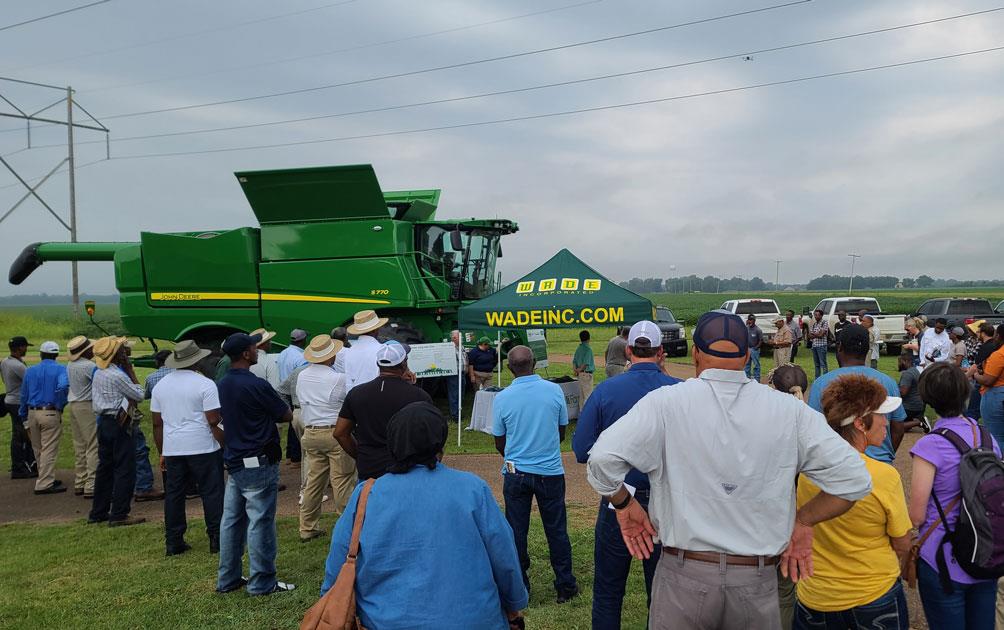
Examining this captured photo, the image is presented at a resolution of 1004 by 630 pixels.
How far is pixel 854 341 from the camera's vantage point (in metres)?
4.46

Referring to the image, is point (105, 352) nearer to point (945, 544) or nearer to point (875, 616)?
point (875, 616)

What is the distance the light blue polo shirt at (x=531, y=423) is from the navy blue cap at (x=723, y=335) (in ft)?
7.53

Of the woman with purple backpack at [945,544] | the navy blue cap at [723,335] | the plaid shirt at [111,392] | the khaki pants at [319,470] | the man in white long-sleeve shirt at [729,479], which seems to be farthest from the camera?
the plaid shirt at [111,392]

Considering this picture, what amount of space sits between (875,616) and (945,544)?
1.74ft

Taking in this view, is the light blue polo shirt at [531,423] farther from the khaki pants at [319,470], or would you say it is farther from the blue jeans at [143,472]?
the blue jeans at [143,472]

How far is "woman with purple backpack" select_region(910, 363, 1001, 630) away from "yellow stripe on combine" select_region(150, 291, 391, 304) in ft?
32.1

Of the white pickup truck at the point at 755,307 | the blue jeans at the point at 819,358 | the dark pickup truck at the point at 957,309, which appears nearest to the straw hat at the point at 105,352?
the blue jeans at the point at 819,358

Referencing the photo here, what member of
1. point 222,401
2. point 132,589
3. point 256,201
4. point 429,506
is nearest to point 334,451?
point 222,401

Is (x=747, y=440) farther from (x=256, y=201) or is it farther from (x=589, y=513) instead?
(x=256, y=201)

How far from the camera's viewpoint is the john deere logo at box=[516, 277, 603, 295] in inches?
373

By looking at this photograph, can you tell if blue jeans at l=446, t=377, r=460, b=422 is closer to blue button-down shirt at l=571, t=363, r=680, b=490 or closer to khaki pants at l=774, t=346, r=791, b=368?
blue button-down shirt at l=571, t=363, r=680, b=490

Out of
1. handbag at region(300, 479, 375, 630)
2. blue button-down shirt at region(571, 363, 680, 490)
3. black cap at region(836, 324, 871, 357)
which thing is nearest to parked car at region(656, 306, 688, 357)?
black cap at region(836, 324, 871, 357)

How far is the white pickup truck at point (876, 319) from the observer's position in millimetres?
22375

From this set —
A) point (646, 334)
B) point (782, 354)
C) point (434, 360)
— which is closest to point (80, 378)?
point (434, 360)
